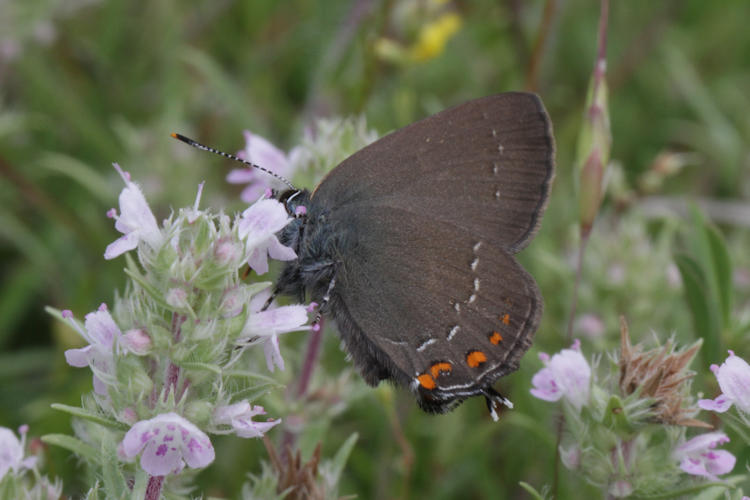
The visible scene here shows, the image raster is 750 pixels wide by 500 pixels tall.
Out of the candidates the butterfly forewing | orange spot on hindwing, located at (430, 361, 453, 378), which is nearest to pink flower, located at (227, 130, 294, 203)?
the butterfly forewing

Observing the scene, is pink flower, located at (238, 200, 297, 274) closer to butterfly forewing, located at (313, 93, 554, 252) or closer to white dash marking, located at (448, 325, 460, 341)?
butterfly forewing, located at (313, 93, 554, 252)

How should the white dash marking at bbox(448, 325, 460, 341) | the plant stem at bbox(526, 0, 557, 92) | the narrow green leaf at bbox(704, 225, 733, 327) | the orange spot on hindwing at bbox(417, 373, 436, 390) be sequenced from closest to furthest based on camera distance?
the orange spot on hindwing at bbox(417, 373, 436, 390) → the white dash marking at bbox(448, 325, 460, 341) → the narrow green leaf at bbox(704, 225, 733, 327) → the plant stem at bbox(526, 0, 557, 92)

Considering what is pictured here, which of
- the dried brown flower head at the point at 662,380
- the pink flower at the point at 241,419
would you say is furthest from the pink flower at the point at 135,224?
the dried brown flower head at the point at 662,380

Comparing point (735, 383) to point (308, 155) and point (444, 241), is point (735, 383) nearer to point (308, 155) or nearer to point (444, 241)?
point (444, 241)

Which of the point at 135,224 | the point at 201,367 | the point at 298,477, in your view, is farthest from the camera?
the point at 298,477

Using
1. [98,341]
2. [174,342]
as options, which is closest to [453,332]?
[174,342]

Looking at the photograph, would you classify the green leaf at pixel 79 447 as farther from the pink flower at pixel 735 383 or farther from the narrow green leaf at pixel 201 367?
the pink flower at pixel 735 383

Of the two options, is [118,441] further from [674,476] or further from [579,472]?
[674,476]
